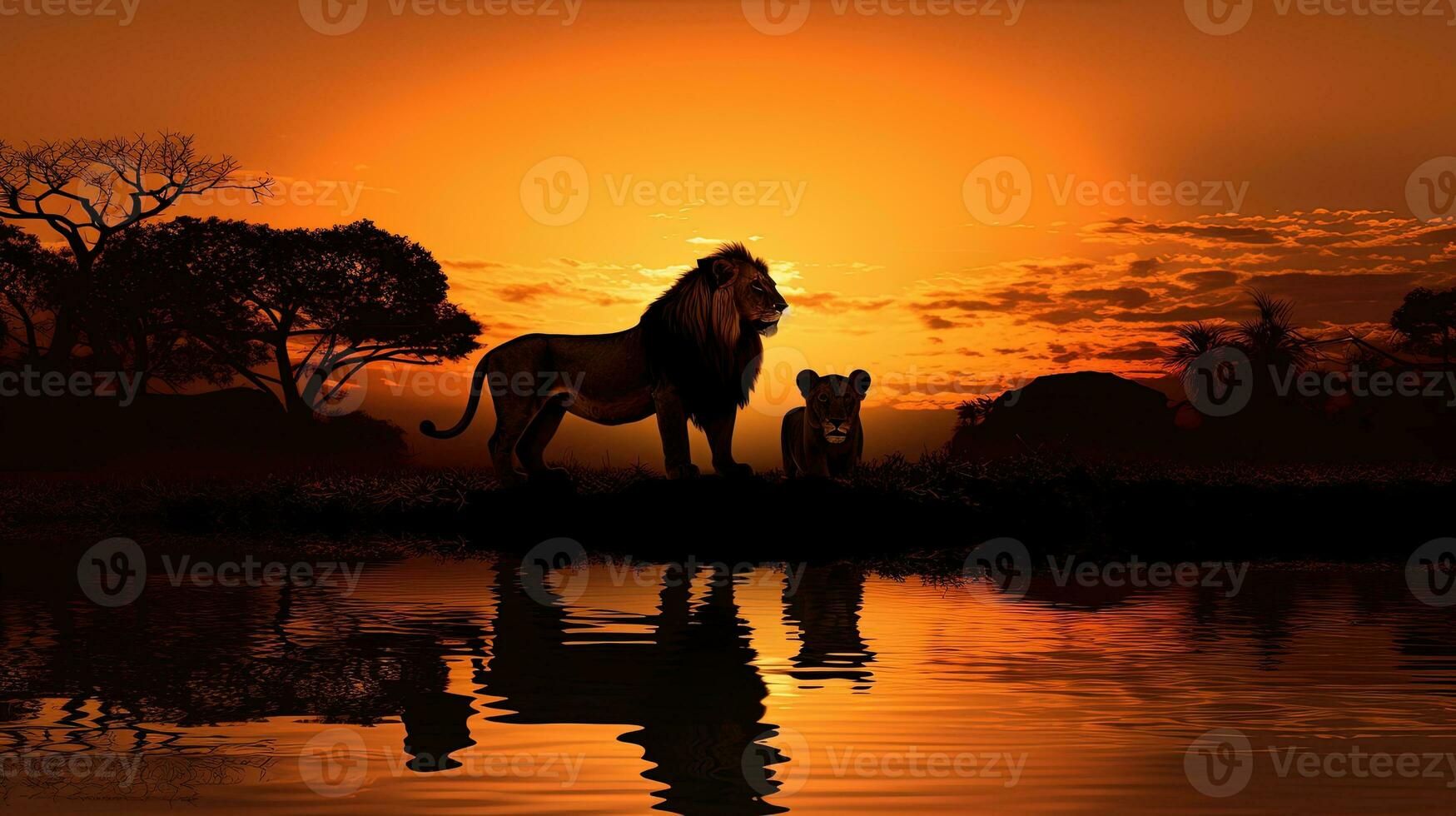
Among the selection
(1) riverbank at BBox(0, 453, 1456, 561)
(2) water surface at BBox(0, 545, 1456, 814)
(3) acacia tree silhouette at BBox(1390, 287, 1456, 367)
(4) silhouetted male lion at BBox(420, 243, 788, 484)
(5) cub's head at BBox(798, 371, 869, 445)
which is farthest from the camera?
(3) acacia tree silhouette at BBox(1390, 287, 1456, 367)

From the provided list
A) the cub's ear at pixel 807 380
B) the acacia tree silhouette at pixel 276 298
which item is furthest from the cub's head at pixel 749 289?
the acacia tree silhouette at pixel 276 298

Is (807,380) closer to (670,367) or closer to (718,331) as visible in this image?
(718,331)

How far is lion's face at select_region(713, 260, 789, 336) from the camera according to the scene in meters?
13.6

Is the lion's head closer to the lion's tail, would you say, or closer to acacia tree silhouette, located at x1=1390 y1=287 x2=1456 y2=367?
the lion's tail

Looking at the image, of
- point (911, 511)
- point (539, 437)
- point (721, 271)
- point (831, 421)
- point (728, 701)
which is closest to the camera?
point (728, 701)

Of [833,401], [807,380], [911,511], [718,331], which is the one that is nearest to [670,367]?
[718,331]

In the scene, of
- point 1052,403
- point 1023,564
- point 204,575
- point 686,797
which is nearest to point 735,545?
point 1023,564

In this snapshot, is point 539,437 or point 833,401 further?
point 539,437

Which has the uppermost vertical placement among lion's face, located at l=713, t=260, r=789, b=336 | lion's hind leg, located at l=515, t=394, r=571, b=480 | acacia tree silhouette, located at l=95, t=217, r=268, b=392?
acacia tree silhouette, located at l=95, t=217, r=268, b=392

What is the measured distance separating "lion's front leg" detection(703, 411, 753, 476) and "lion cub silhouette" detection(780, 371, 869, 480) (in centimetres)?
89

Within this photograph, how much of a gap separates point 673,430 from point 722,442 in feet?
1.79

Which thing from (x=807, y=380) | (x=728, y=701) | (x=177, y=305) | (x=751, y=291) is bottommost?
(x=728, y=701)

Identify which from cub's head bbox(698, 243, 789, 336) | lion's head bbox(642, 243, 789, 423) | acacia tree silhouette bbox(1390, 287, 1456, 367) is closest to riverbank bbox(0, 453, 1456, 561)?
lion's head bbox(642, 243, 789, 423)

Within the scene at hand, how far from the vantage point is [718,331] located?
44.7 ft
